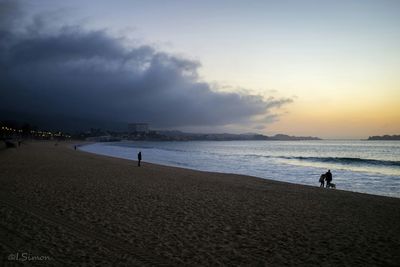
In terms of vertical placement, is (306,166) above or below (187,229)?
below

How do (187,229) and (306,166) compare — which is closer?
(187,229)

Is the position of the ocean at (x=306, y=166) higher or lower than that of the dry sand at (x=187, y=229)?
lower

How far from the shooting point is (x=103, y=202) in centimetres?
1148

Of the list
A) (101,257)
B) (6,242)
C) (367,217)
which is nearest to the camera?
(101,257)

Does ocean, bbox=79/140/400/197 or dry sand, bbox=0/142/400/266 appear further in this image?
ocean, bbox=79/140/400/197

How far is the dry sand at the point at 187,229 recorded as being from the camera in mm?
6316

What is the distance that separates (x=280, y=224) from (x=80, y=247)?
5.81 metres

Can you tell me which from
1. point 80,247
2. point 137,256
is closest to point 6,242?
point 80,247

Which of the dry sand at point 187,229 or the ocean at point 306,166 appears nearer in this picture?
the dry sand at point 187,229

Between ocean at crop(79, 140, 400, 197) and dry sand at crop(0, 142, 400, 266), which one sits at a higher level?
dry sand at crop(0, 142, 400, 266)

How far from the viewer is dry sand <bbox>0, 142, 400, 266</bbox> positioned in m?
6.32

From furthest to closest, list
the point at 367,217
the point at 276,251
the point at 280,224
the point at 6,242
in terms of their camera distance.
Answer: the point at 367,217 → the point at 280,224 → the point at 276,251 → the point at 6,242

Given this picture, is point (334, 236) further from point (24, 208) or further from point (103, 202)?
point (24, 208)

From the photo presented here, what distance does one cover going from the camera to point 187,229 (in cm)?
839
